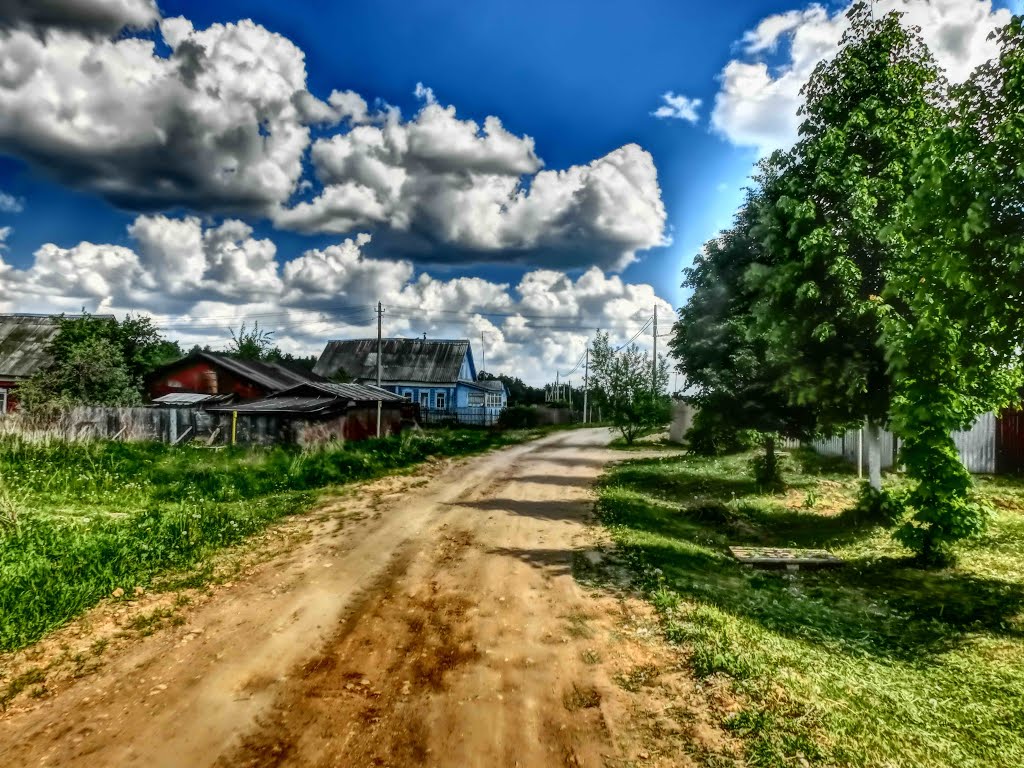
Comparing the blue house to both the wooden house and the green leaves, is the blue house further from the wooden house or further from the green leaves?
the green leaves

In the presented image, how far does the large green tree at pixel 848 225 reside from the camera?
10.8 metres

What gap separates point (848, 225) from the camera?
36.1ft

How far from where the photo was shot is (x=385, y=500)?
1291cm

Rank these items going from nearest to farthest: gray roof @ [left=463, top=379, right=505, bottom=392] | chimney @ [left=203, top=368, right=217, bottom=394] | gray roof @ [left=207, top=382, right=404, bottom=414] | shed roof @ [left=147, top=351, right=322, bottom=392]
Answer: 1. gray roof @ [left=207, top=382, right=404, bottom=414]
2. shed roof @ [left=147, top=351, right=322, bottom=392]
3. chimney @ [left=203, top=368, right=217, bottom=394]
4. gray roof @ [left=463, top=379, right=505, bottom=392]

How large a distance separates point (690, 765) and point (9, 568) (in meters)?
7.95

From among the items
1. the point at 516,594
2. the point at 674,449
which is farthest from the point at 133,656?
the point at 674,449

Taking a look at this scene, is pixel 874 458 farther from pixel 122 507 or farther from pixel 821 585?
pixel 122 507

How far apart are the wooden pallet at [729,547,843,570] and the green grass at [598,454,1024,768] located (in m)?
0.17

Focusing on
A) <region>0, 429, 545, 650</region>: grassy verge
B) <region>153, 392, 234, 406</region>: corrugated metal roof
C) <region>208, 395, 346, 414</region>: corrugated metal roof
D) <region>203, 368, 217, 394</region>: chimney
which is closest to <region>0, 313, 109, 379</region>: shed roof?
<region>153, 392, 234, 406</region>: corrugated metal roof

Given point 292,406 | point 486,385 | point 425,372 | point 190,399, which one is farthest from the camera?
point 486,385

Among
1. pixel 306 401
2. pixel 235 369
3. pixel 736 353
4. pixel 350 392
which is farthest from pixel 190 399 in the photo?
pixel 736 353

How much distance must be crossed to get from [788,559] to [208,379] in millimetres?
33305

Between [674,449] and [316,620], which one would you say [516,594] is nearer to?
[316,620]

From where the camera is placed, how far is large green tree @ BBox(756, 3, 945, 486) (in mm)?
10789
